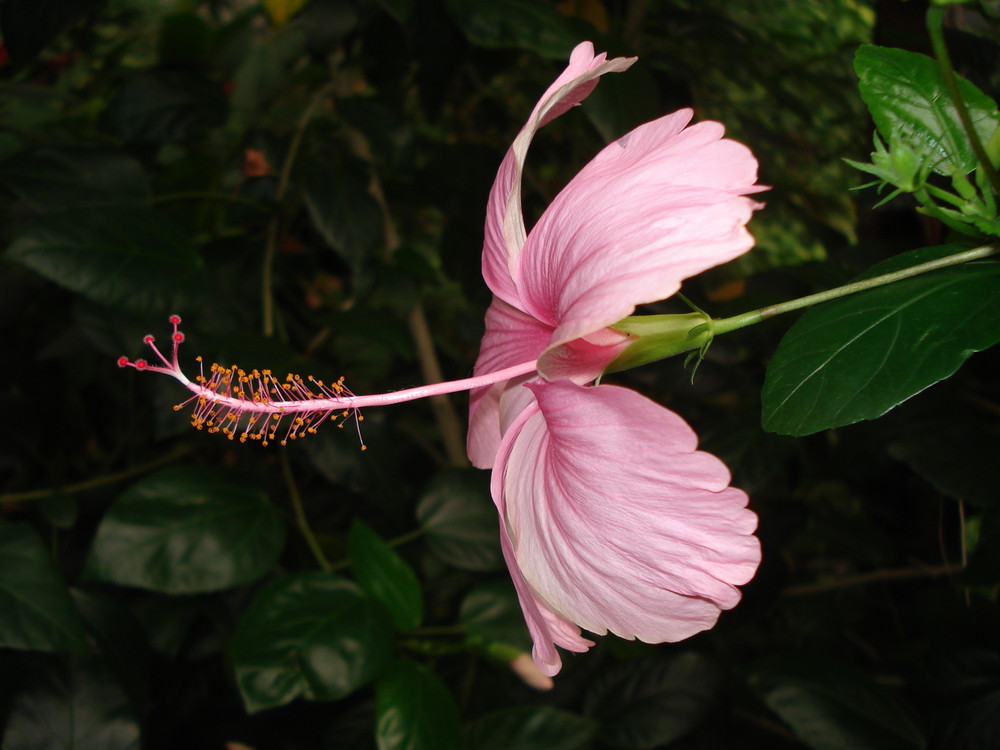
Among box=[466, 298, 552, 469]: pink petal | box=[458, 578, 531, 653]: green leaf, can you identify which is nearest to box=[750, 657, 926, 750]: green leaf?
box=[458, 578, 531, 653]: green leaf

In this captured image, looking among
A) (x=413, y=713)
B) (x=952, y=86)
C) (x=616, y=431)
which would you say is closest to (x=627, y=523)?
(x=616, y=431)

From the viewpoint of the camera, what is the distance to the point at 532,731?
35.7 inches

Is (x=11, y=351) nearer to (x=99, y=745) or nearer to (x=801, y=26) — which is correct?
(x=99, y=745)

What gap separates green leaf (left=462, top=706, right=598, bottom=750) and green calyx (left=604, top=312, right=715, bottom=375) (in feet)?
2.06

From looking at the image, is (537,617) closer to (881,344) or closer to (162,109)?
(881,344)

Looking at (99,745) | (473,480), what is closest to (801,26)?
(473,480)

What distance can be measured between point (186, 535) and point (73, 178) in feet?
1.80

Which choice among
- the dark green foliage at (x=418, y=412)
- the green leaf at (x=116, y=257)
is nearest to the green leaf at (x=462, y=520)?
the dark green foliage at (x=418, y=412)

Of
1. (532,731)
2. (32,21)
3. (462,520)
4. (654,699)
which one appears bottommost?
(654,699)

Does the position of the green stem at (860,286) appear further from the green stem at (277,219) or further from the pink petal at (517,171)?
the green stem at (277,219)

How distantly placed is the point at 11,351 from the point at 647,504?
161 centimetres

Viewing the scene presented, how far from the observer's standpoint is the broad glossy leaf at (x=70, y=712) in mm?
886

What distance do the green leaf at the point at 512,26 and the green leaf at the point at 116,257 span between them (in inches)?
18.6

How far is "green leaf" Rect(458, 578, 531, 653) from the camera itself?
960 mm
